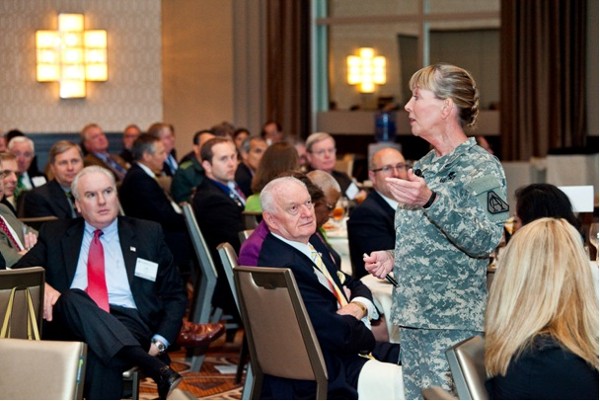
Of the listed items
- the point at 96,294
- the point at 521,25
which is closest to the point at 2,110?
the point at 521,25

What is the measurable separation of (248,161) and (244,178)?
17.2 inches

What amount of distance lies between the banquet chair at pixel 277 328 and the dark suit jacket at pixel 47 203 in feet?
9.63

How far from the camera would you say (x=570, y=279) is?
2301 millimetres

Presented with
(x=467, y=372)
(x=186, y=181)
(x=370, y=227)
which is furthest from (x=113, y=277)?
(x=186, y=181)

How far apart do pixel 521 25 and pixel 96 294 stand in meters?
8.45

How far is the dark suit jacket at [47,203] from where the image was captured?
641cm

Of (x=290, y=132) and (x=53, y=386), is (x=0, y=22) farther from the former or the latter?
(x=53, y=386)

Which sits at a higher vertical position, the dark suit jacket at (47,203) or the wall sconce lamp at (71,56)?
the wall sconce lamp at (71,56)

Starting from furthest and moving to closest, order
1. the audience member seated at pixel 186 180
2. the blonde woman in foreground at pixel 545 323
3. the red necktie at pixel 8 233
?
the audience member seated at pixel 186 180
the red necktie at pixel 8 233
the blonde woman in foreground at pixel 545 323

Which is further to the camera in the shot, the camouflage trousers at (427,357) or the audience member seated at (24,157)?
the audience member seated at (24,157)

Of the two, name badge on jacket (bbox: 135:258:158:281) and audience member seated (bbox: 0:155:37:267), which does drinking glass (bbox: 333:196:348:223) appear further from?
name badge on jacket (bbox: 135:258:158:281)

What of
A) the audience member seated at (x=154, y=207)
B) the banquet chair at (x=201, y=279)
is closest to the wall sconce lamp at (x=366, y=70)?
the audience member seated at (x=154, y=207)

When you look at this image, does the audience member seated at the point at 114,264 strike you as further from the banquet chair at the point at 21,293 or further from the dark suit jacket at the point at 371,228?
the dark suit jacket at the point at 371,228

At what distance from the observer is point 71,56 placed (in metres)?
11.3
